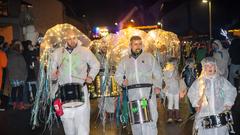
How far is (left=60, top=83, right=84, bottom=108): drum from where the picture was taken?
727 cm

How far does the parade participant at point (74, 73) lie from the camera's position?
24.8ft

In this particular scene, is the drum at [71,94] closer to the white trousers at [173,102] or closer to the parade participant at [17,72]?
the white trousers at [173,102]

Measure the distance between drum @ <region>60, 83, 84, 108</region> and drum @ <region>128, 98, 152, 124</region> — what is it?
2.81ft

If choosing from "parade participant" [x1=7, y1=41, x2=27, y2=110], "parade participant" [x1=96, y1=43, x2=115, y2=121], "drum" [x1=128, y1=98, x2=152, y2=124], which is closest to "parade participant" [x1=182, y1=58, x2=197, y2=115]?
"parade participant" [x1=96, y1=43, x2=115, y2=121]

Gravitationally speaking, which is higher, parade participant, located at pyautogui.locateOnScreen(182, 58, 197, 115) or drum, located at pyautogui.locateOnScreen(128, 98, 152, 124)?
parade participant, located at pyautogui.locateOnScreen(182, 58, 197, 115)

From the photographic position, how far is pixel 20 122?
1240 centimetres

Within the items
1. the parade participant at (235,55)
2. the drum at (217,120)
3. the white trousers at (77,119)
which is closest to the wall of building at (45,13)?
the parade participant at (235,55)

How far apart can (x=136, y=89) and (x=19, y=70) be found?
6490 millimetres

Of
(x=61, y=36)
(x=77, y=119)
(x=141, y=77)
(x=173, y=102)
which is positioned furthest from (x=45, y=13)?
(x=77, y=119)

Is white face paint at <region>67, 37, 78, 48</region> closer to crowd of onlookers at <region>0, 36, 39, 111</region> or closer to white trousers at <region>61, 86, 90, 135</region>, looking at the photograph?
white trousers at <region>61, 86, 90, 135</region>

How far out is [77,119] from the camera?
24.8 feet

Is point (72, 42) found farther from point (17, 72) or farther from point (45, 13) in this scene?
point (45, 13)

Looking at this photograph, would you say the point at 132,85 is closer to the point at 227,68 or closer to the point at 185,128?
the point at 185,128

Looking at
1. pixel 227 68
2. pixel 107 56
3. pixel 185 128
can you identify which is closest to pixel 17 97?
pixel 107 56
